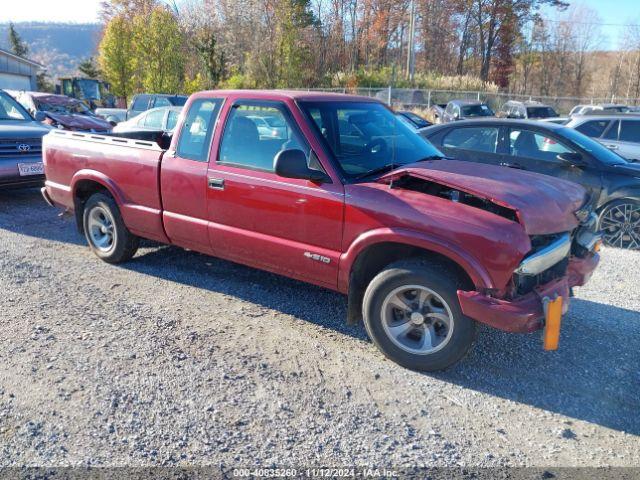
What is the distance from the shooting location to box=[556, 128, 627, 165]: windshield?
22.9 ft

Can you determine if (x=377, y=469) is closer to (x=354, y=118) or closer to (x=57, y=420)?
(x=57, y=420)

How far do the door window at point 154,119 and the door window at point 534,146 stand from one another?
25.3 feet

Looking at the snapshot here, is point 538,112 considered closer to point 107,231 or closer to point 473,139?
point 473,139

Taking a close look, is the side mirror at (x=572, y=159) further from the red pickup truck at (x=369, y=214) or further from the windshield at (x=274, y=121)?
the windshield at (x=274, y=121)

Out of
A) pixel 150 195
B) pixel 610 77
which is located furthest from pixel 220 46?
pixel 150 195

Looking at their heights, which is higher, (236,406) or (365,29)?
(365,29)

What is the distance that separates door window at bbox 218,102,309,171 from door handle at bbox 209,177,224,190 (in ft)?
0.56

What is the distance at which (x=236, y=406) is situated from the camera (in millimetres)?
3186

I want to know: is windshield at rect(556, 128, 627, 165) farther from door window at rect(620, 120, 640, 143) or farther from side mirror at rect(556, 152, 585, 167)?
door window at rect(620, 120, 640, 143)

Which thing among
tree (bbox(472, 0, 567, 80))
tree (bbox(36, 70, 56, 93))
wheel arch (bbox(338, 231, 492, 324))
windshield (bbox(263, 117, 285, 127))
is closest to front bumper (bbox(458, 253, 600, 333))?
wheel arch (bbox(338, 231, 492, 324))

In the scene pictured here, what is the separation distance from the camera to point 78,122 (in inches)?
597

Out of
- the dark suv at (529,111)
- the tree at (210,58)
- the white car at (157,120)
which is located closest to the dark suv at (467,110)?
the dark suv at (529,111)

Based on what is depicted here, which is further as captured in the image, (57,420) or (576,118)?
(576,118)

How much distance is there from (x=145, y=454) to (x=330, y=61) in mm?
44377
